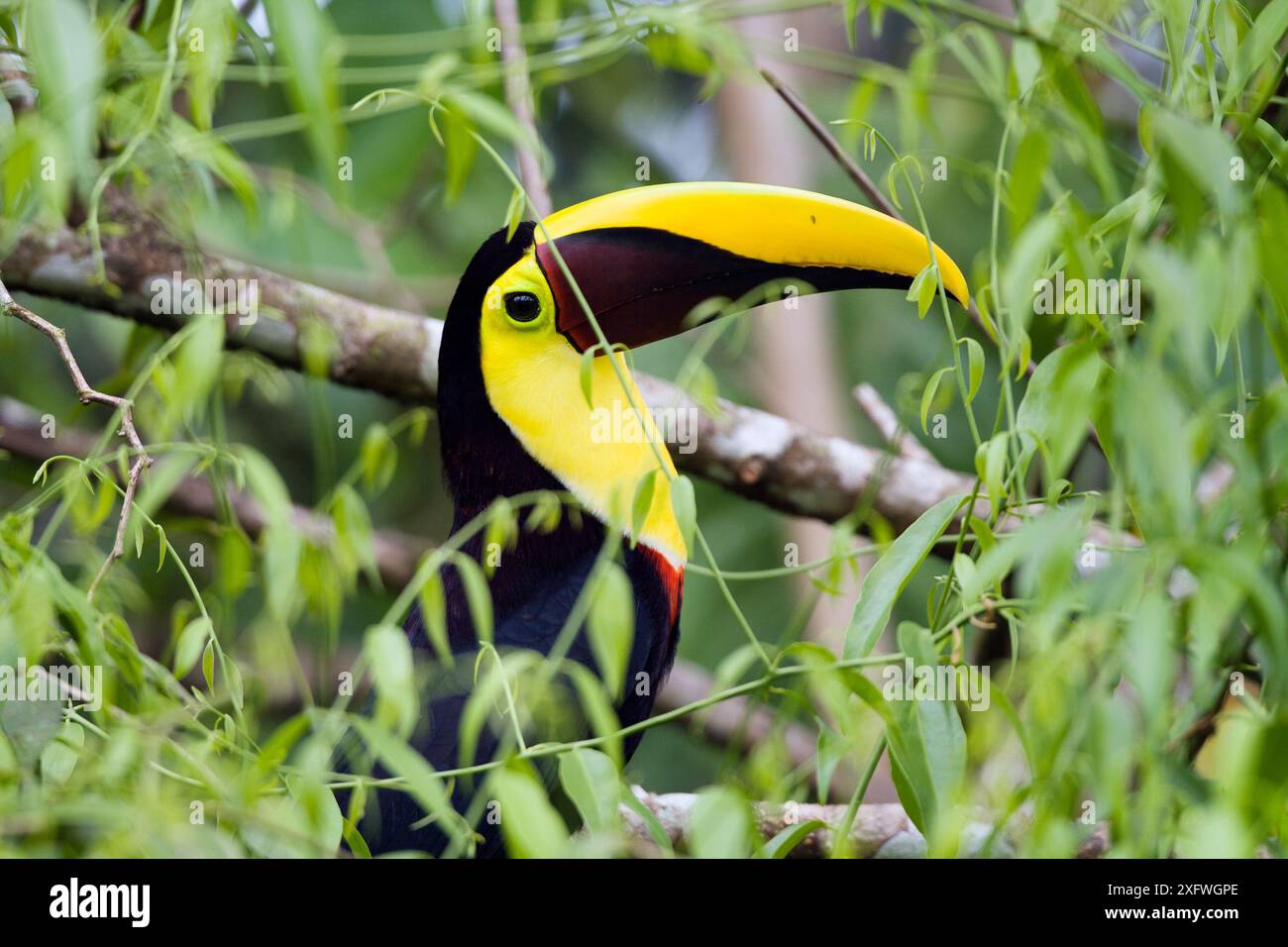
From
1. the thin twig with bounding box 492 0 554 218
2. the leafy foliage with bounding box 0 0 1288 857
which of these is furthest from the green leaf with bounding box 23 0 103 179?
the thin twig with bounding box 492 0 554 218

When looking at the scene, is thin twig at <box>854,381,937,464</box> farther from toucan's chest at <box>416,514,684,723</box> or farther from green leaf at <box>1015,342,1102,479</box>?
green leaf at <box>1015,342,1102,479</box>

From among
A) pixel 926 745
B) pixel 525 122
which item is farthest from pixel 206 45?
pixel 525 122

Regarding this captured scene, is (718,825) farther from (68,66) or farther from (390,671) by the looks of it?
(68,66)

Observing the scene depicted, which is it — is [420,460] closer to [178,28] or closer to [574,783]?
[178,28]

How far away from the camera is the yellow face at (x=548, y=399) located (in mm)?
1747

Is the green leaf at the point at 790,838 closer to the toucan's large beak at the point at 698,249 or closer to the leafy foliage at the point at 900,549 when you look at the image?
the leafy foliage at the point at 900,549

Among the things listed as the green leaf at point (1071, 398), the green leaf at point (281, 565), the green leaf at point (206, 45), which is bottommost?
the green leaf at point (281, 565)

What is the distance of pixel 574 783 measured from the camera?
90 centimetres

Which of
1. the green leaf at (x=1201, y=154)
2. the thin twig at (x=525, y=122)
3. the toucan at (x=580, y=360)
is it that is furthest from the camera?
the thin twig at (x=525, y=122)

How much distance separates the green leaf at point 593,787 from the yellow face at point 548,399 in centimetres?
83

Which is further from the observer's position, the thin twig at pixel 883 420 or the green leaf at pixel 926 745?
the thin twig at pixel 883 420

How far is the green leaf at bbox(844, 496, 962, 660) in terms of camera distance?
3.24ft

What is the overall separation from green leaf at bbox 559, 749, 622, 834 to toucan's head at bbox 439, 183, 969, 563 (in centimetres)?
72

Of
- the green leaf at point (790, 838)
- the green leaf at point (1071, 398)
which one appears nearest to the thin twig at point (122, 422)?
the green leaf at point (790, 838)
